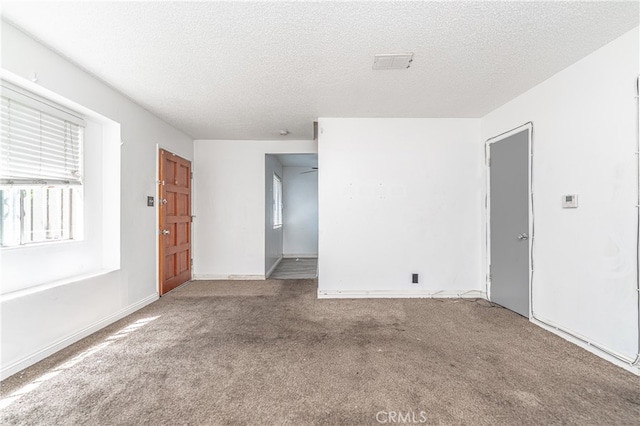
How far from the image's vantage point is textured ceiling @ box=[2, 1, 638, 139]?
1.80 metres

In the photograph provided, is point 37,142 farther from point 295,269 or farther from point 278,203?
point 278,203

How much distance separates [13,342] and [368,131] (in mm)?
4044

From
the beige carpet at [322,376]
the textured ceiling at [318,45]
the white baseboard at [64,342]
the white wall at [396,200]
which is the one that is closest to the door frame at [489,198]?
the white wall at [396,200]

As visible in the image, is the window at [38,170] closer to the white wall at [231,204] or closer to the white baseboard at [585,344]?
the white wall at [231,204]

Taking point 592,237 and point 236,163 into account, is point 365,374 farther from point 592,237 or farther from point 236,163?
point 236,163

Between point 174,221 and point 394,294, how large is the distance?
347 cm

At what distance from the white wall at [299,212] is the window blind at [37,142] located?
17.5ft

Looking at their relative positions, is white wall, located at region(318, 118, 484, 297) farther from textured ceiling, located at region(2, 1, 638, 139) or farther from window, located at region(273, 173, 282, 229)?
window, located at region(273, 173, 282, 229)

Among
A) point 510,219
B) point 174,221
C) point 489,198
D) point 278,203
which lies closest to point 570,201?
point 510,219

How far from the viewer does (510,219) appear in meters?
3.29

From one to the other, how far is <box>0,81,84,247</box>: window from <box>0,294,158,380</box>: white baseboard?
88cm

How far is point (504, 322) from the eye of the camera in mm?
2938

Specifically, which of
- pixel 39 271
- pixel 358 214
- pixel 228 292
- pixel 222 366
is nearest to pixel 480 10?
pixel 358 214

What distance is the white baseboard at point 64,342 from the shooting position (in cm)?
197
